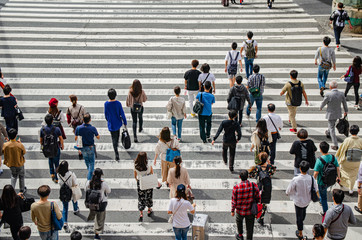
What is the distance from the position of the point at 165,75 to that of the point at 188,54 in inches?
74.2

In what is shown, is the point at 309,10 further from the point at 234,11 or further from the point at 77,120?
the point at 77,120

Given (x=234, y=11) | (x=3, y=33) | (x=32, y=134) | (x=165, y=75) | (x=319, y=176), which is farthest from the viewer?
(x=234, y=11)

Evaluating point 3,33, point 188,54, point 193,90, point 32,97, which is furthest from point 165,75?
point 3,33

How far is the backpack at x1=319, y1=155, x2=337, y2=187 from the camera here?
29.1 ft

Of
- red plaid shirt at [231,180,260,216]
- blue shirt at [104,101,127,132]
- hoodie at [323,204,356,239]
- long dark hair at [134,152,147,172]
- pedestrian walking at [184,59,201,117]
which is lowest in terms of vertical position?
hoodie at [323,204,356,239]

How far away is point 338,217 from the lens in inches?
305

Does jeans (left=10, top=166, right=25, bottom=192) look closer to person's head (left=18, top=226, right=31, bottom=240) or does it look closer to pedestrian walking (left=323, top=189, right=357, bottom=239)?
person's head (left=18, top=226, right=31, bottom=240)

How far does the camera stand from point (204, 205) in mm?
9945

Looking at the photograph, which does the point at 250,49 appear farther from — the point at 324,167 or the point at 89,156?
the point at 89,156

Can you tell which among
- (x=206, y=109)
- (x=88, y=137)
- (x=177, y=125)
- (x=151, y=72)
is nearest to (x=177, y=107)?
(x=177, y=125)

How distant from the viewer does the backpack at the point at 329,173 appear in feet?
→ 29.1

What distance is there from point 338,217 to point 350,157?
88.7 inches

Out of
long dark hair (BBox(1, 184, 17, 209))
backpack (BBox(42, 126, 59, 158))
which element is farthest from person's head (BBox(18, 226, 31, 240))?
backpack (BBox(42, 126, 59, 158))

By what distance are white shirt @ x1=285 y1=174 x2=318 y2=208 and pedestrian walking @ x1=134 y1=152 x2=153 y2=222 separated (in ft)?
8.88
